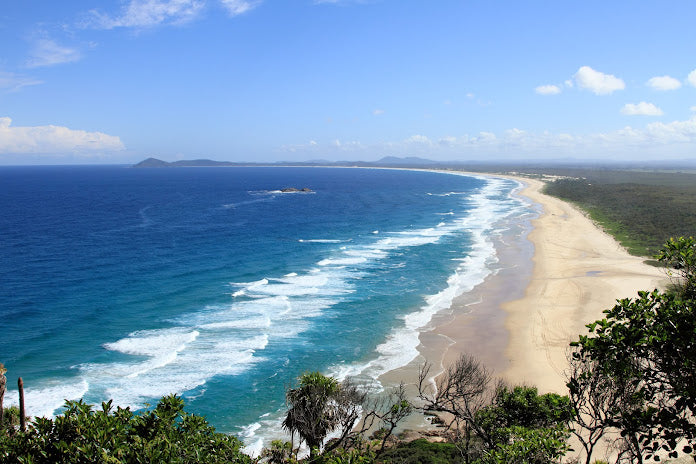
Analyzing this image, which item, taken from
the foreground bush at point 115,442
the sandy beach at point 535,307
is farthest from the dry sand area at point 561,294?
the foreground bush at point 115,442

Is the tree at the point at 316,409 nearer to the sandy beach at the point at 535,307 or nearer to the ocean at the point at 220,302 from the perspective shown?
the ocean at the point at 220,302

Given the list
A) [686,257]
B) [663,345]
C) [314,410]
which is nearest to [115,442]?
[314,410]

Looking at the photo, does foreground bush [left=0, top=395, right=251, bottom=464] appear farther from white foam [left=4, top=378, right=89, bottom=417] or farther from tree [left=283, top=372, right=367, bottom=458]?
white foam [left=4, top=378, right=89, bottom=417]

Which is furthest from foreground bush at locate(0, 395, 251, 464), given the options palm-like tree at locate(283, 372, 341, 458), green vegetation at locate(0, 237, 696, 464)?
palm-like tree at locate(283, 372, 341, 458)

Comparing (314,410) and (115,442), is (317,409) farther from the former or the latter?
(115,442)

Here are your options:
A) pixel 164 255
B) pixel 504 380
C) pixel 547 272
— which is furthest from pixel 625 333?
pixel 164 255
